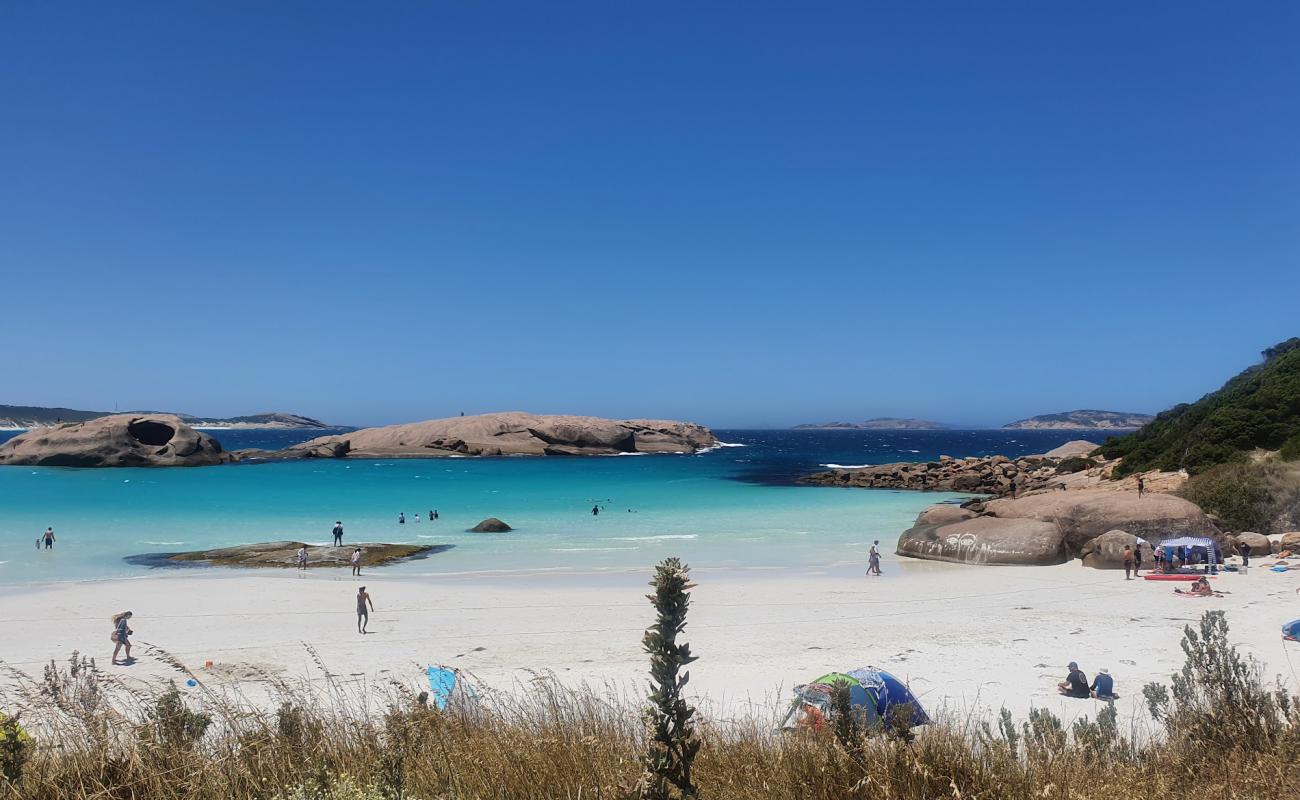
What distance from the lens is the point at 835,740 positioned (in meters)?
3.54

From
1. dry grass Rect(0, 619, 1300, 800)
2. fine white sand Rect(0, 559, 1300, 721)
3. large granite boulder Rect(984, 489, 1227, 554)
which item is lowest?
fine white sand Rect(0, 559, 1300, 721)

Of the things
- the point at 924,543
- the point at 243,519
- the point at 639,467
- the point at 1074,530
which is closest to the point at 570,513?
the point at 243,519

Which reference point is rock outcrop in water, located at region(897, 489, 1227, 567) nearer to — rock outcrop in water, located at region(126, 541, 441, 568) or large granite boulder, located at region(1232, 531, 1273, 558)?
large granite boulder, located at region(1232, 531, 1273, 558)

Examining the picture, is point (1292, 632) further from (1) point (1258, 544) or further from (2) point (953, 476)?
(2) point (953, 476)

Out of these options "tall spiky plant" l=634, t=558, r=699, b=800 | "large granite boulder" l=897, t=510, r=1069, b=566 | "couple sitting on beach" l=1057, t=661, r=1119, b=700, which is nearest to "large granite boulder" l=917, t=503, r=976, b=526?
"large granite boulder" l=897, t=510, r=1069, b=566

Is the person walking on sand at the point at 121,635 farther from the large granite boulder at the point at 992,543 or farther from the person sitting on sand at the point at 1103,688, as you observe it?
the large granite boulder at the point at 992,543

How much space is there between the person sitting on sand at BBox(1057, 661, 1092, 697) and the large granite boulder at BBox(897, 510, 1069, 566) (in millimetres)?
13912

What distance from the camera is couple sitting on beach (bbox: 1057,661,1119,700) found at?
10.6m

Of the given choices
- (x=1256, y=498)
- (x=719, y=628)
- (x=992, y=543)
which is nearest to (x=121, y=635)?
(x=719, y=628)

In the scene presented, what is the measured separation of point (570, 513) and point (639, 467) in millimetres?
35083

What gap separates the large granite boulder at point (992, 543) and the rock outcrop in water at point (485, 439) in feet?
224

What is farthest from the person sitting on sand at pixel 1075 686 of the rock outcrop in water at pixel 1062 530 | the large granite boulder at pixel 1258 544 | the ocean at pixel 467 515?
the large granite boulder at pixel 1258 544

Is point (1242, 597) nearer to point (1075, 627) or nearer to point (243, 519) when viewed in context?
point (1075, 627)

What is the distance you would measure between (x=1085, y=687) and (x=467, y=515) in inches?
1302
